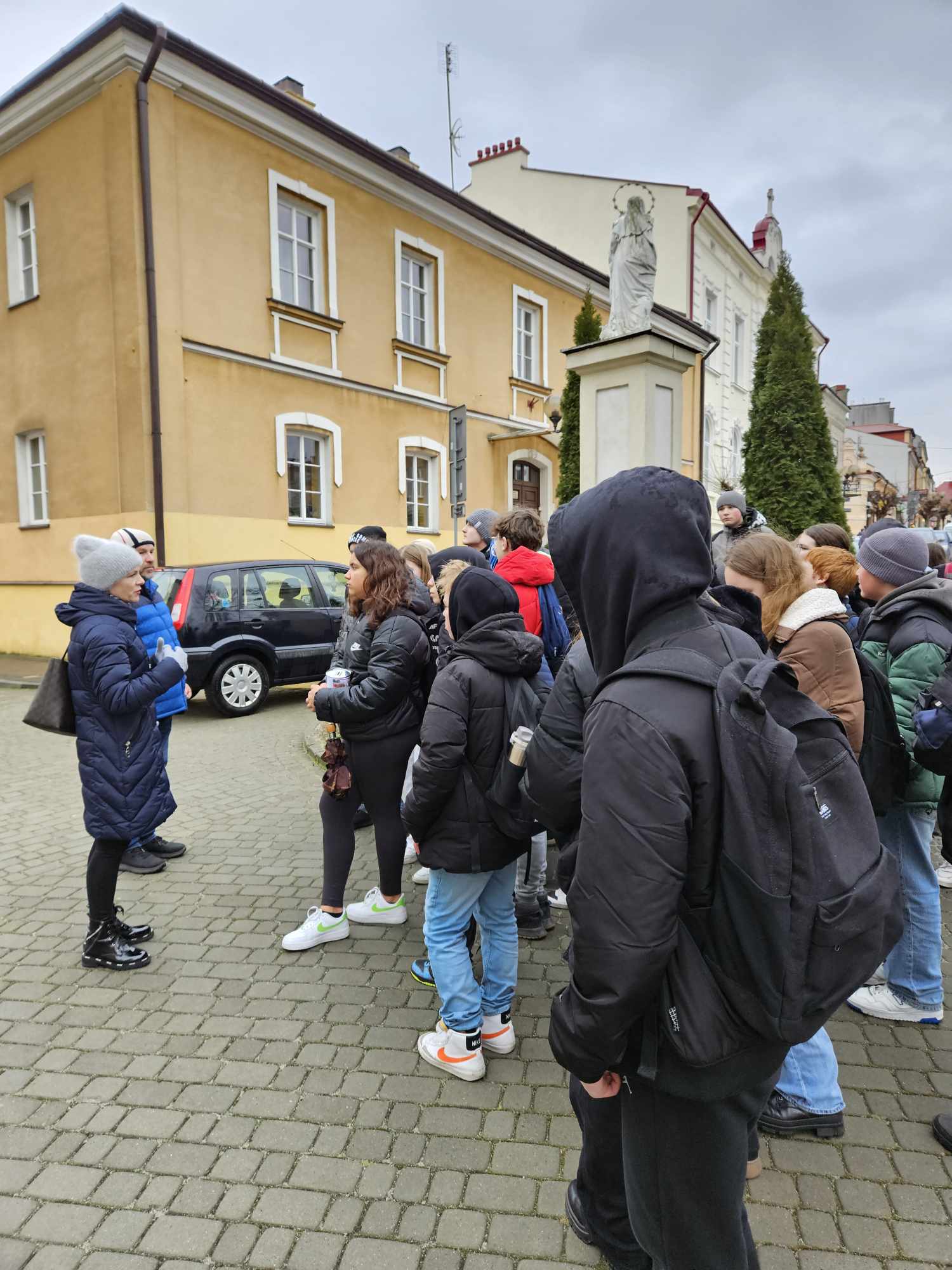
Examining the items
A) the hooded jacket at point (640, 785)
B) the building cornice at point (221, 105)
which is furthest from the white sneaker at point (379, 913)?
the building cornice at point (221, 105)

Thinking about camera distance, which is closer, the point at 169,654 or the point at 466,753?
the point at 466,753

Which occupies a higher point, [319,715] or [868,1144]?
[319,715]

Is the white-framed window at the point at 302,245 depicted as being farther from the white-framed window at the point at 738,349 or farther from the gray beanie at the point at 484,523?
the white-framed window at the point at 738,349

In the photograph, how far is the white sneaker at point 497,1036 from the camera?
303cm

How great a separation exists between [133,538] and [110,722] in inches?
57.6

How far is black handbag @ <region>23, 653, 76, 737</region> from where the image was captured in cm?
366

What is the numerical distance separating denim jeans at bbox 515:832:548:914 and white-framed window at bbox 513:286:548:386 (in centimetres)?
1616

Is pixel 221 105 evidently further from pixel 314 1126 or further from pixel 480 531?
pixel 314 1126

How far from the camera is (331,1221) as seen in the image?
2.26m

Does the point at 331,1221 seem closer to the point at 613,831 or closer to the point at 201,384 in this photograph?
the point at 613,831

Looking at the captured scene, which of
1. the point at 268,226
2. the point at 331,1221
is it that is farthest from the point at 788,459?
the point at 331,1221

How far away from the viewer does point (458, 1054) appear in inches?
114

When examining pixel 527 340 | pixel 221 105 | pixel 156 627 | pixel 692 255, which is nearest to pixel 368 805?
pixel 156 627

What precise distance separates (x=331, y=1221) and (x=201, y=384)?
484 inches
